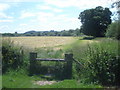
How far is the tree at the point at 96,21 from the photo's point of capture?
5912 cm

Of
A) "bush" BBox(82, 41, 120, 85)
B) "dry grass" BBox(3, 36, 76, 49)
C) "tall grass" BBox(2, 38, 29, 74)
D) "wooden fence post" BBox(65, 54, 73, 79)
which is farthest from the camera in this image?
"dry grass" BBox(3, 36, 76, 49)

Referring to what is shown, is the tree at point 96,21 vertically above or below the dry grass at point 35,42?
above

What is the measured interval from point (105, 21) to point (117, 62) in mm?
53333

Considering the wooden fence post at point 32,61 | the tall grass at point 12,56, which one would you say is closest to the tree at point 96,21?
the tall grass at point 12,56

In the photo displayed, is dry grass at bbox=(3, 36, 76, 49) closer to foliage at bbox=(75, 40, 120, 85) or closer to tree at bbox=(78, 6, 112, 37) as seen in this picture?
foliage at bbox=(75, 40, 120, 85)

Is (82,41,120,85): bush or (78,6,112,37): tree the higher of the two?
(78,6,112,37): tree

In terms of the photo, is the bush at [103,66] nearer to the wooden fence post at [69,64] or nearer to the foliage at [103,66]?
the foliage at [103,66]

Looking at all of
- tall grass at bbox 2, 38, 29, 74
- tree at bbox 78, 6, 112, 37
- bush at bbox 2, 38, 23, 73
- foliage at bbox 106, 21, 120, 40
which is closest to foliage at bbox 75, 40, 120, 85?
tall grass at bbox 2, 38, 29, 74

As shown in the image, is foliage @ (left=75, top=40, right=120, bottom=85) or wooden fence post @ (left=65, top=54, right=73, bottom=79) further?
wooden fence post @ (left=65, top=54, right=73, bottom=79)

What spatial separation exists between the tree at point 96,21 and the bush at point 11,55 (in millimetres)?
46715

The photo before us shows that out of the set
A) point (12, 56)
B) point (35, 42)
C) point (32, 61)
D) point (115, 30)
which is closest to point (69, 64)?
point (32, 61)

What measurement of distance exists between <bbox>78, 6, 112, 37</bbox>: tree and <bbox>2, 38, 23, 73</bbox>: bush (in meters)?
46.7

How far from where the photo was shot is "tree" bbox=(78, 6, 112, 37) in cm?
5912

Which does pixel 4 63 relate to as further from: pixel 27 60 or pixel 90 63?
pixel 90 63
